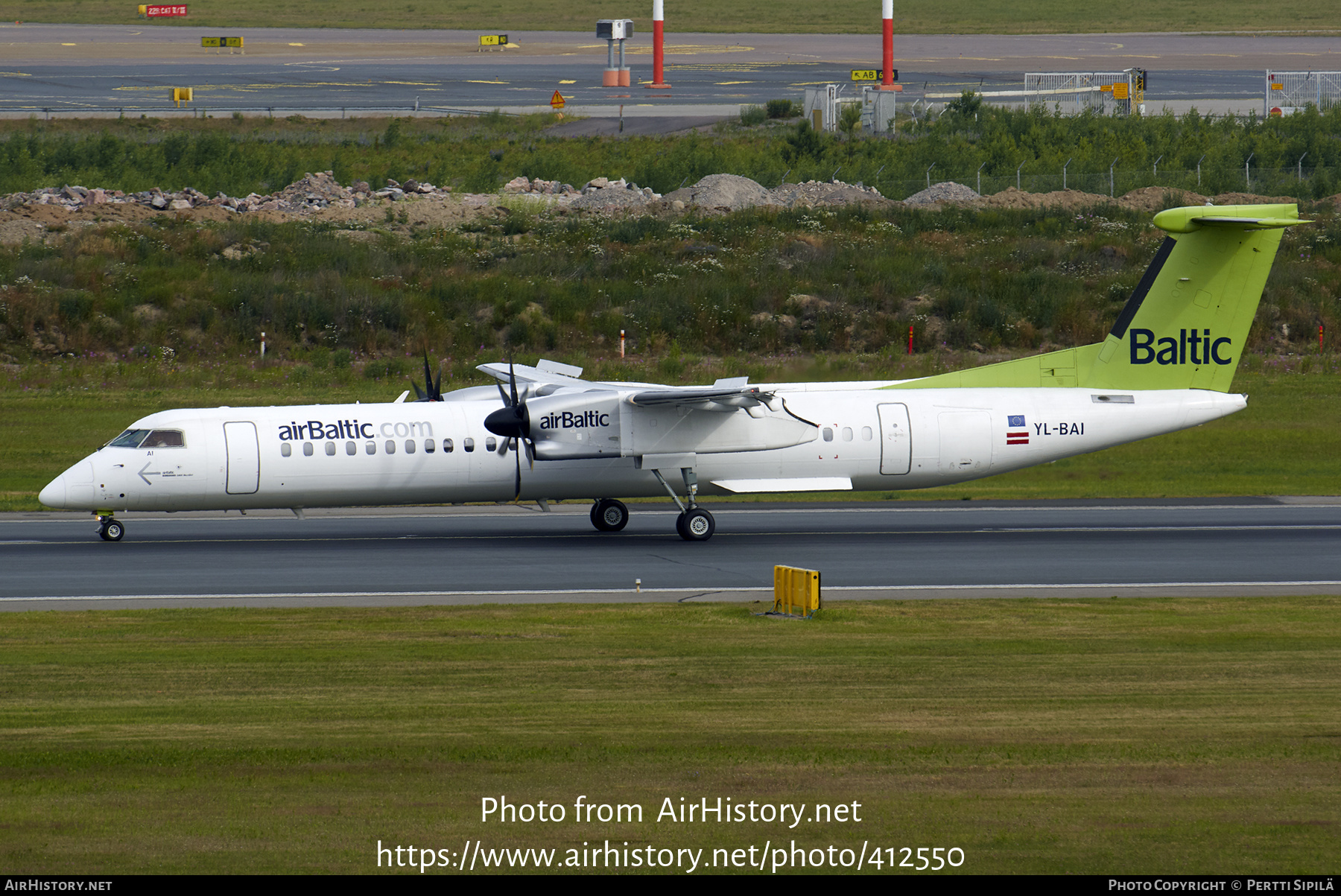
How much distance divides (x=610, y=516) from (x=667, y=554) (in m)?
3.04

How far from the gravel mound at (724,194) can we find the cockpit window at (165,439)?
38161 mm

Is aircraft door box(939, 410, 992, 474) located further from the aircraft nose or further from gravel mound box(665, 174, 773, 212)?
gravel mound box(665, 174, 773, 212)

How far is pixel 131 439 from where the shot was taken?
28406 millimetres

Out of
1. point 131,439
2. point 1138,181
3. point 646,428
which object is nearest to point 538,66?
point 1138,181

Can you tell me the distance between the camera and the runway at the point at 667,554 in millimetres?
24422

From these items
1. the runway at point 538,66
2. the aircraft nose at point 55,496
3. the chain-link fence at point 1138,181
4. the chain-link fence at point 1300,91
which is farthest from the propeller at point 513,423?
the chain-link fence at point 1300,91

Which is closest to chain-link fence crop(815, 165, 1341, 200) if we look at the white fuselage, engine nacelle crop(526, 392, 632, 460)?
the white fuselage

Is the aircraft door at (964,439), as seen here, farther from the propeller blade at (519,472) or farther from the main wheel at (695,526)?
the propeller blade at (519,472)

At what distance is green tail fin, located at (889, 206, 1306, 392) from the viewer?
30766 millimetres

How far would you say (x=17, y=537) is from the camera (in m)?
30.0

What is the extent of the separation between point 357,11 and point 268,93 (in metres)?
56.7

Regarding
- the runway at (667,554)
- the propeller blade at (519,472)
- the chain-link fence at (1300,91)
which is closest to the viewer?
the runway at (667,554)

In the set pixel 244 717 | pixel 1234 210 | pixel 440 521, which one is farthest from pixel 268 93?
pixel 244 717

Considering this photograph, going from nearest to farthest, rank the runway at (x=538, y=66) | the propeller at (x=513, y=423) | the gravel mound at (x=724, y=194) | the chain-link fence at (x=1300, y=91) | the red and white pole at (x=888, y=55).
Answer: the propeller at (x=513, y=423) → the gravel mound at (x=724, y=194) → the chain-link fence at (x=1300, y=91) → the runway at (x=538, y=66) → the red and white pole at (x=888, y=55)
